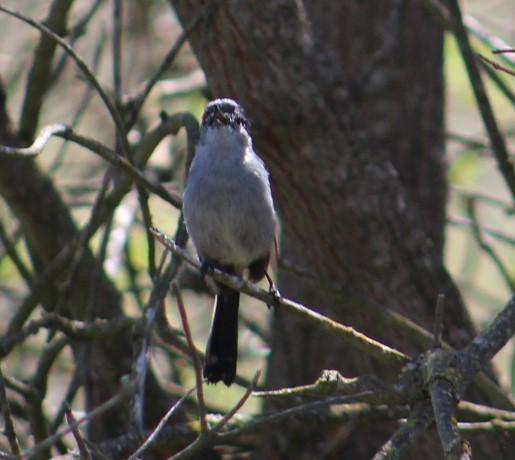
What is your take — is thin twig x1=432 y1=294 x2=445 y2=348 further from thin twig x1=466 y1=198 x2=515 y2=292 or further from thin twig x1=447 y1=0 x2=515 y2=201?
thin twig x1=466 y1=198 x2=515 y2=292

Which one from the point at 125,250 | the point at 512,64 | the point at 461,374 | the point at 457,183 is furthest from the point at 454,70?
the point at 461,374

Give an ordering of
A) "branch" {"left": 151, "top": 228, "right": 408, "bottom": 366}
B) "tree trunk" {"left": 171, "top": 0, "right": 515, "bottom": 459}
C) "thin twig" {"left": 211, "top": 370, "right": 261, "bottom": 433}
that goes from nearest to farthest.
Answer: "thin twig" {"left": 211, "top": 370, "right": 261, "bottom": 433}, "branch" {"left": 151, "top": 228, "right": 408, "bottom": 366}, "tree trunk" {"left": 171, "top": 0, "right": 515, "bottom": 459}

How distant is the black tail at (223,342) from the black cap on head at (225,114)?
32.5 inches

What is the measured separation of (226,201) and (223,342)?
64 centimetres

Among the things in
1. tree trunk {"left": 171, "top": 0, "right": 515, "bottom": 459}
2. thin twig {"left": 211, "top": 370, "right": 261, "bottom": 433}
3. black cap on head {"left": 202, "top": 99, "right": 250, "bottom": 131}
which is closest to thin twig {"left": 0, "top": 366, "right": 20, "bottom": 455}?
thin twig {"left": 211, "top": 370, "right": 261, "bottom": 433}

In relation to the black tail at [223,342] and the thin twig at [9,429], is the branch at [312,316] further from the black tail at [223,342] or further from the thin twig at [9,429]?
the black tail at [223,342]

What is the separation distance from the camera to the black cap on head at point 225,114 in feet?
12.9

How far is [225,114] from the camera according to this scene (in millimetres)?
4055

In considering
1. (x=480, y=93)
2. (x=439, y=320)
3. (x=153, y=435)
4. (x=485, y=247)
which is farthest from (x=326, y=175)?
(x=153, y=435)

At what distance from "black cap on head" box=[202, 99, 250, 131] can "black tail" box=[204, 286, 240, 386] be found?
82 centimetres

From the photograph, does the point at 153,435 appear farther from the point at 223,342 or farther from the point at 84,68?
the point at 223,342

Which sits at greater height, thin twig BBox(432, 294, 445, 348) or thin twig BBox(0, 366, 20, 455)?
thin twig BBox(432, 294, 445, 348)

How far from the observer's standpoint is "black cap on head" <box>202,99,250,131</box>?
3.95m

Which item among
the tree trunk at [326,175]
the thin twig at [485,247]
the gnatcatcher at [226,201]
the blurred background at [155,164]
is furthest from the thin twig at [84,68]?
the thin twig at [485,247]
